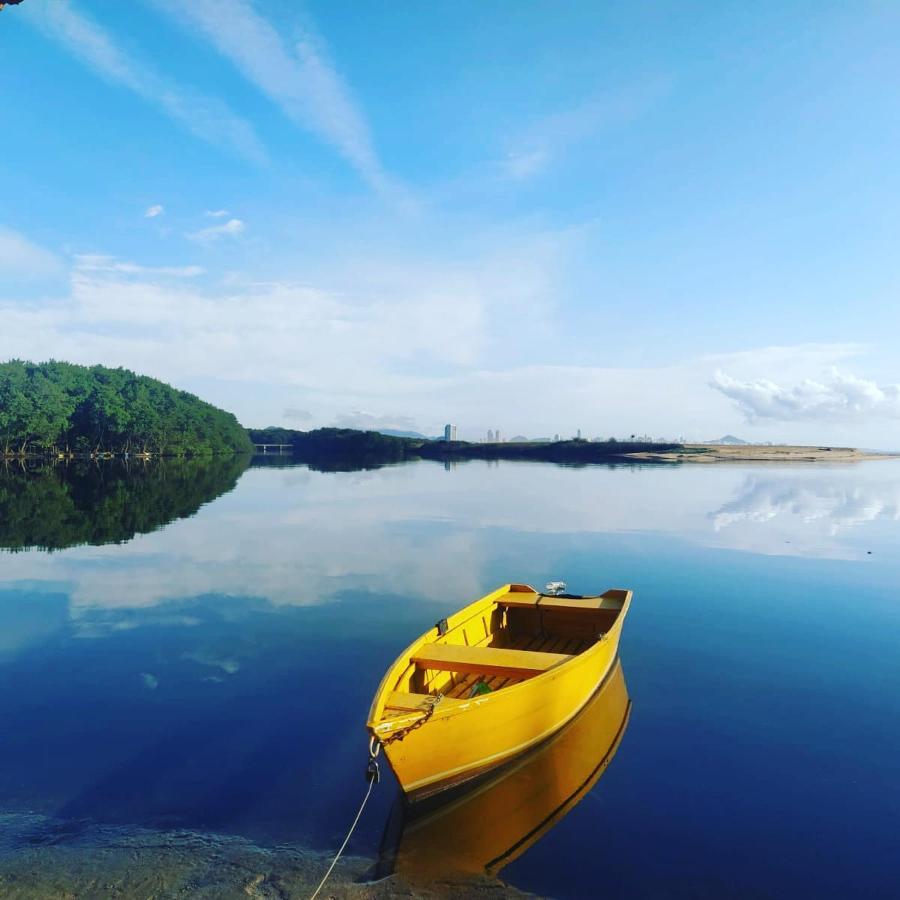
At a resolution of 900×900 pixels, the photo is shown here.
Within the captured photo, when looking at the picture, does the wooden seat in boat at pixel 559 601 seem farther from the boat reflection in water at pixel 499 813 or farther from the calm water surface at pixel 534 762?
the boat reflection in water at pixel 499 813

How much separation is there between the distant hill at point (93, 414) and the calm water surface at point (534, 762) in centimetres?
10407

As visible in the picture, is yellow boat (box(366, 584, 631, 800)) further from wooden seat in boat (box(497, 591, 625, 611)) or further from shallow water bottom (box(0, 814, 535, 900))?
shallow water bottom (box(0, 814, 535, 900))

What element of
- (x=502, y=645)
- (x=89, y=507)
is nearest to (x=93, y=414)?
(x=89, y=507)

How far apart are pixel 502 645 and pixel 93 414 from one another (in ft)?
468

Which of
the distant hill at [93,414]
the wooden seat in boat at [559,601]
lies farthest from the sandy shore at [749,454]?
the wooden seat in boat at [559,601]

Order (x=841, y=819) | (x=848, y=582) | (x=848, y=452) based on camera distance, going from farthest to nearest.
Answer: (x=848, y=452) → (x=848, y=582) → (x=841, y=819)

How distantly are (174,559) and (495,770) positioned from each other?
73.1ft

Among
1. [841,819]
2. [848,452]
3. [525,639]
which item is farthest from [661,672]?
[848,452]

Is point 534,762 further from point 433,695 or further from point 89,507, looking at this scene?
point 89,507

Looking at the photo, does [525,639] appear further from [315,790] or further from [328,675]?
[315,790]

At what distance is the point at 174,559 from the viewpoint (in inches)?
1120

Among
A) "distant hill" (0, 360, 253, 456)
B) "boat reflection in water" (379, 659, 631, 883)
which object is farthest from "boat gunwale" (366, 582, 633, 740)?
"distant hill" (0, 360, 253, 456)

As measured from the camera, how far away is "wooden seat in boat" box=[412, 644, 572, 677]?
11438 mm

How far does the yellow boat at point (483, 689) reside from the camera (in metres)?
9.01
